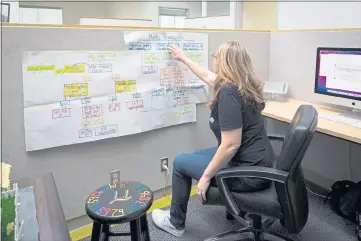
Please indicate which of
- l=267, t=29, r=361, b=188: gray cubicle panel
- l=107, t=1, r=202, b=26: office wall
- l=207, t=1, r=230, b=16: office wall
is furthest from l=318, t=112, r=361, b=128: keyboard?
l=107, t=1, r=202, b=26: office wall

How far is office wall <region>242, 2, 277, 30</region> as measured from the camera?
3.37 m

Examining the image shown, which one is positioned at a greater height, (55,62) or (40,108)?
(55,62)

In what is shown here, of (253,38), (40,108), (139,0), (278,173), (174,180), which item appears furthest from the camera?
(139,0)

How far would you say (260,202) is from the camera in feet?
4.84

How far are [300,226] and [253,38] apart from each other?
60.6 inches

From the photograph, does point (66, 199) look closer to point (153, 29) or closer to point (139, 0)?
point (153, 29)

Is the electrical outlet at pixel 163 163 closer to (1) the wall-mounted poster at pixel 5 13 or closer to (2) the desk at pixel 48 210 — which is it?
(2) the desk at pixel 48 210

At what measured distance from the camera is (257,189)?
1.53 meters

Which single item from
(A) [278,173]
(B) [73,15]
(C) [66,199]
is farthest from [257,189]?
(B) [73,15]

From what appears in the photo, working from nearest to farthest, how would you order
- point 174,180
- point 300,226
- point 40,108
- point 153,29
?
point 300,226, point 40,108, point 174,180, point 153,29

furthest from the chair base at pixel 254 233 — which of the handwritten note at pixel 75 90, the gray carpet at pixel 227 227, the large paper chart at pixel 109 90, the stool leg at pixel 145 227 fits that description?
the handwritten note at pixel 75 90

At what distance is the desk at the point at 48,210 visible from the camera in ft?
3.25

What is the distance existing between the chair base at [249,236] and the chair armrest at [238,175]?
1.00ft

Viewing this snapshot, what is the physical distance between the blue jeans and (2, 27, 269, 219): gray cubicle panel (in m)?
0.40
